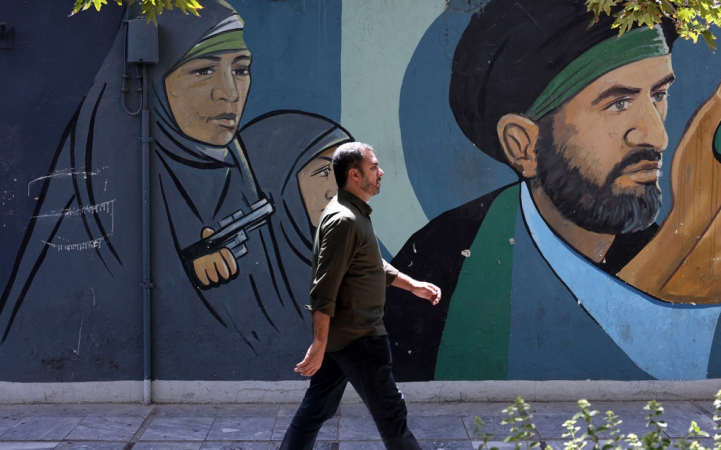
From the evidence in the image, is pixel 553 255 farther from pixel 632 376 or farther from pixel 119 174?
pixel 119 174

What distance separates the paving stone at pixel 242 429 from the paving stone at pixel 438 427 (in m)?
1.03

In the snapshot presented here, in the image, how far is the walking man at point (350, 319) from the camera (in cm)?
408

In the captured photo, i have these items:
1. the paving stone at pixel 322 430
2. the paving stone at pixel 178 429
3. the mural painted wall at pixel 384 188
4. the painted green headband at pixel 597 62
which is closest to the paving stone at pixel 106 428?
the paving stone at pixel 178 429

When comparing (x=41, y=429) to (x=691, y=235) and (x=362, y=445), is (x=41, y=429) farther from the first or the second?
(x=691, y=235)

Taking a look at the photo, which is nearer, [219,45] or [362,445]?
[362,445]

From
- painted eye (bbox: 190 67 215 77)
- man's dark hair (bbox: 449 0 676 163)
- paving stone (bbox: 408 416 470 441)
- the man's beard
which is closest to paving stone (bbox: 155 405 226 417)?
paving stone (bbox: 408 416 470 441)

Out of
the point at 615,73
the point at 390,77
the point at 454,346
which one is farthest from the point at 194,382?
the point at 615,73

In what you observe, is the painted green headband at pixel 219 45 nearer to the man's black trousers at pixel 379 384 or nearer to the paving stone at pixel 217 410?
the paving stone at pixel 217 410

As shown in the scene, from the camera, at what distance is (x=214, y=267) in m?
6.17

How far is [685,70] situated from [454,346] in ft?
9.13

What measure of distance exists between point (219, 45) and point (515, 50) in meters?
2.26

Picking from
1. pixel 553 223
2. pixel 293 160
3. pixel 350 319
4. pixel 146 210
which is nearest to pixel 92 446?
pixel 146 210

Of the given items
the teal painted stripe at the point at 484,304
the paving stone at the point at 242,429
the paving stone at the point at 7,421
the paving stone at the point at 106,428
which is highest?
the teal painted stripe at the point at 484,304

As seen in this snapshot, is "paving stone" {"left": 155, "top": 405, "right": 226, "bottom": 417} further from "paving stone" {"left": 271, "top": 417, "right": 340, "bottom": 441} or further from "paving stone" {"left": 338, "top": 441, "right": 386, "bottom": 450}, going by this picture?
"paving stone" {"left": 338, "top": 441, "right": 386, "bottom": 450}
